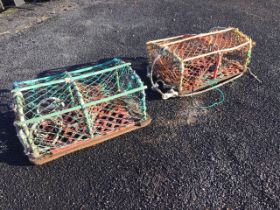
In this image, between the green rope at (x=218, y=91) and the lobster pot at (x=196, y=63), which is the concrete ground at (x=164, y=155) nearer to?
the green rope at (x=218, y=91)

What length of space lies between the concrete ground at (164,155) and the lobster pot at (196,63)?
0.24 metres

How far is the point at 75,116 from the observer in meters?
5.49

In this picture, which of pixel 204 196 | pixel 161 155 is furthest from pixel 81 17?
pixel 204 196

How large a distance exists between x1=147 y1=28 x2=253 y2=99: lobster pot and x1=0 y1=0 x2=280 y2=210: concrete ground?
238 millimetres

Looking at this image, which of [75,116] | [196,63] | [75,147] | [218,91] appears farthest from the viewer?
[196,63]

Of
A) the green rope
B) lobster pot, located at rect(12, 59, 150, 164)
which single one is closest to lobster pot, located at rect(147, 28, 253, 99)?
the green rope

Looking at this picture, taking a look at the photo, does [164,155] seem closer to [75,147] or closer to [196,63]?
[75,147]

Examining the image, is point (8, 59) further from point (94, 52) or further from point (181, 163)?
point (181, 163)

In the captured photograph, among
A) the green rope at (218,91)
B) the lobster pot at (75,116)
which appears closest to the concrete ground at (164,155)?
the green rope at (218,91)

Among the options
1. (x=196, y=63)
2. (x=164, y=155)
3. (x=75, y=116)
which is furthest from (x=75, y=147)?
(x=196, y=63)

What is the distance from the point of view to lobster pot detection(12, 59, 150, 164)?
191 inches

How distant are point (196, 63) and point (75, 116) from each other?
2838mm

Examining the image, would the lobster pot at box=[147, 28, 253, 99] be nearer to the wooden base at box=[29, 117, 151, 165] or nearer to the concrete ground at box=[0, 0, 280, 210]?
the concrete ground at box=[0, 0, 280, 210]

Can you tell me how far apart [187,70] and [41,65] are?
11.9 feet
